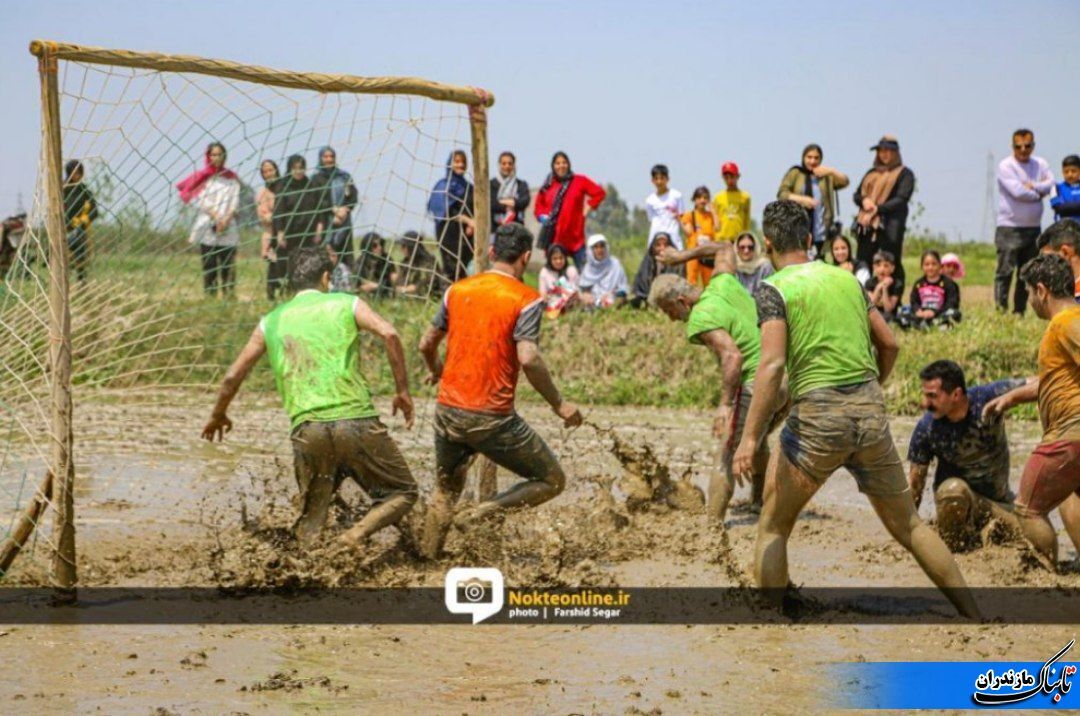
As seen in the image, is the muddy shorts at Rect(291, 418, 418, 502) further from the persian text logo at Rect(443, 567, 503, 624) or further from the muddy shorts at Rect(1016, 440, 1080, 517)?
the muddy shorts at Rect(1016, 440, 1080, 517)

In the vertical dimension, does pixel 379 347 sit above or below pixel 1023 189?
below

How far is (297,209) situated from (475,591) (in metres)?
4.01

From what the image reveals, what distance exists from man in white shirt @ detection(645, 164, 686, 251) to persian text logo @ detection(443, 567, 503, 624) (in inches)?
359

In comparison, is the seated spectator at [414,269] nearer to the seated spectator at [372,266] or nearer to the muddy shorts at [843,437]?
the seated spectator at [372,266]

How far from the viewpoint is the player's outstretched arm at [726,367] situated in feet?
27.7

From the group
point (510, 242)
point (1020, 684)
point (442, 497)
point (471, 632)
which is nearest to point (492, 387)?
point (442, 497)

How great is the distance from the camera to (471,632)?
658 centimetres

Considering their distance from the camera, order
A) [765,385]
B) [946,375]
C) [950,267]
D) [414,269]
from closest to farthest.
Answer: [765,385]
[946,375]
[414,269]
[950,267]

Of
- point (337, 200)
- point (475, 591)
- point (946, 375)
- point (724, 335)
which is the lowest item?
point (475, 591)

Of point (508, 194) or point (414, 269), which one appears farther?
point (508, 194)

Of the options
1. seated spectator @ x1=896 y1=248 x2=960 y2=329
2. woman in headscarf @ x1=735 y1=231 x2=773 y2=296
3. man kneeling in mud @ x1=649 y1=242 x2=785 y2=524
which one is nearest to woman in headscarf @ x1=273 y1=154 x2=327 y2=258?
man kneeling in mud @ x1=649 y1=242 x2=785 y2=524

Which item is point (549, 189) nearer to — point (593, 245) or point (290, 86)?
point (593, 245)

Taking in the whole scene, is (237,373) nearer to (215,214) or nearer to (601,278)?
(215,214)

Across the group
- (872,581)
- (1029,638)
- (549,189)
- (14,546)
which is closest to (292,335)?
(14,546)
